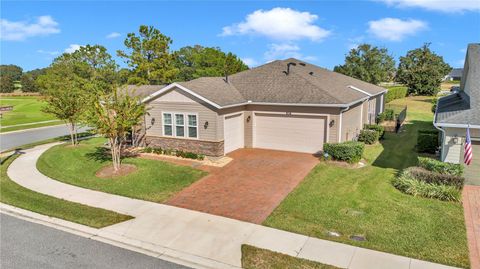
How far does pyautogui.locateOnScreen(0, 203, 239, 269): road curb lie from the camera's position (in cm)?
842

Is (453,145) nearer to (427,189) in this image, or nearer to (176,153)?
(427,189)

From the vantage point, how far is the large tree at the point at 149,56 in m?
51.8

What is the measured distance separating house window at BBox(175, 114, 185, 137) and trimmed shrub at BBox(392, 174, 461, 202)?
11.4 metres

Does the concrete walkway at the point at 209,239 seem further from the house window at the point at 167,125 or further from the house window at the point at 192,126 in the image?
the house window at the point at 167,125

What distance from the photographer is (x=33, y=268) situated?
815 cm

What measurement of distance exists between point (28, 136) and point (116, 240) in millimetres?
24933

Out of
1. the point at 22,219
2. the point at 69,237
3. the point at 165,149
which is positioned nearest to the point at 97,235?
the point at 69,237

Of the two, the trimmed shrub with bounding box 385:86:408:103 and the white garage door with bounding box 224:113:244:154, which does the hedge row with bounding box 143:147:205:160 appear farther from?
the trimmed shrub with bounding box 385:86:408:103

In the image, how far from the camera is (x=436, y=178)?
12.7 meters

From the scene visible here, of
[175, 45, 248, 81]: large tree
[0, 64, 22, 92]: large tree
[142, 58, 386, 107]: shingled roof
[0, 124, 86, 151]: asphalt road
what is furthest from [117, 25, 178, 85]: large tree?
[0, 64, 22, 92]: large tree

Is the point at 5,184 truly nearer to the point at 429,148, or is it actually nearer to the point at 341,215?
the point at 341,215

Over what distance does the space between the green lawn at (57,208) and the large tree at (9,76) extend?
108339 millimetres

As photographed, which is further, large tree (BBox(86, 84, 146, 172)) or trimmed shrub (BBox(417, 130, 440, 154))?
trimmed shrub (BBox(417, 130, 440, 154))

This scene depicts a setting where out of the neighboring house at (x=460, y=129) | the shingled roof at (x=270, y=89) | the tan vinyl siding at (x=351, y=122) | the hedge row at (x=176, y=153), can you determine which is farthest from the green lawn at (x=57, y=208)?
the tan vinyl siding at (x=351, y=122)
